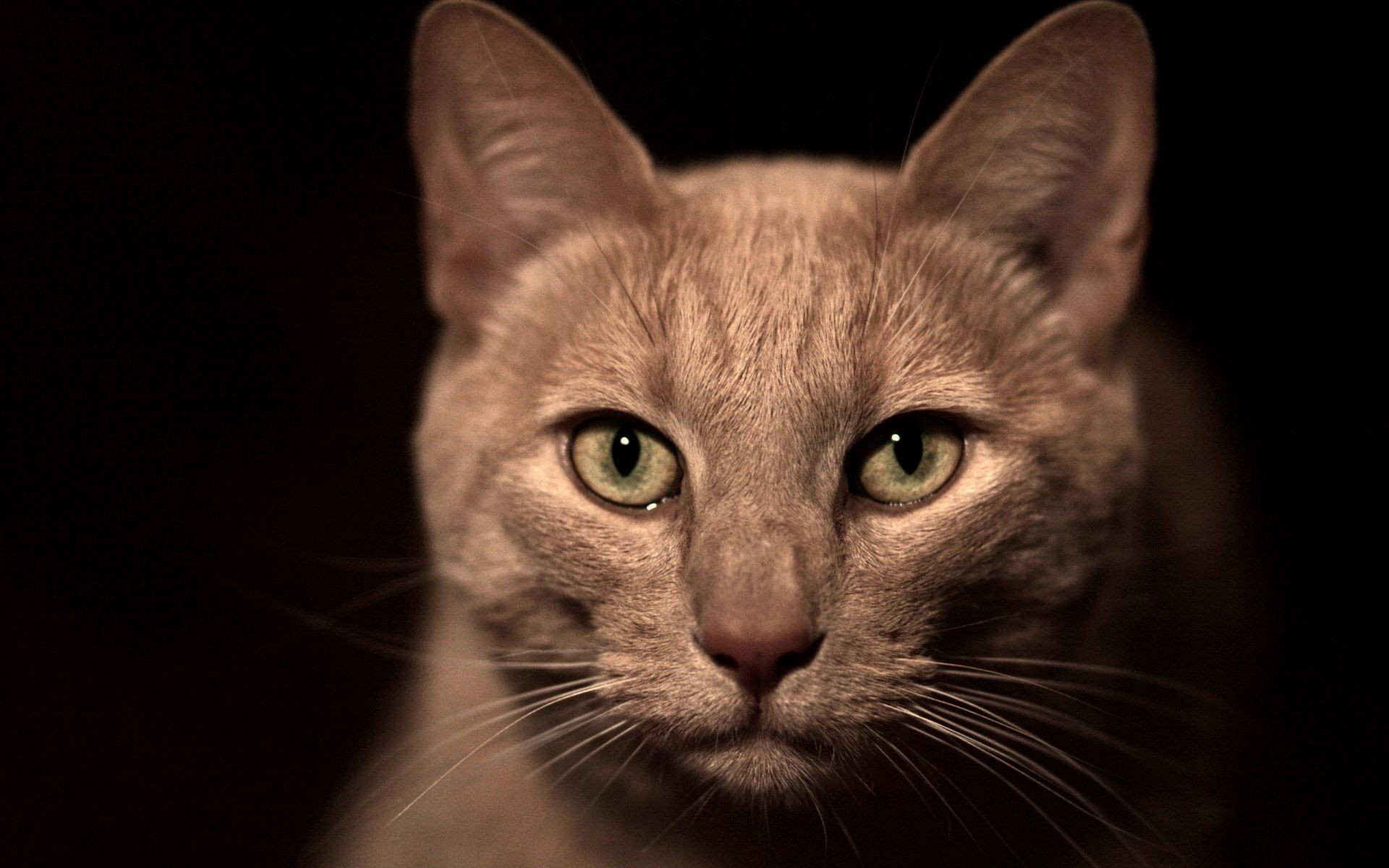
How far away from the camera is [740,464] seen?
1377mm

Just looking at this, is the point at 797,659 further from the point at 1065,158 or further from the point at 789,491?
the point at 1065,158

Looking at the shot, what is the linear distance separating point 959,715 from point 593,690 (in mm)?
463

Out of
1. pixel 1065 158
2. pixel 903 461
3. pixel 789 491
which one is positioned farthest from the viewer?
pixel 1065 158

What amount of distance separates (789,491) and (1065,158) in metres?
0.66

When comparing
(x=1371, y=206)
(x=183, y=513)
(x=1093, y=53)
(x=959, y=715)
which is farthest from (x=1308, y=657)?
(x=183, y=513)

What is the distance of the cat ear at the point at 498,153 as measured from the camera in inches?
60.1

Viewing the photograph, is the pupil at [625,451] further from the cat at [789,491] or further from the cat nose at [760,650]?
the cat nose at [760,650]

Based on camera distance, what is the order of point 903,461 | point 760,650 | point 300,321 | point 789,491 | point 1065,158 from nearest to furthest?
point 760,650
point 789,491
point 903,461
point 1065,158
point 300,321

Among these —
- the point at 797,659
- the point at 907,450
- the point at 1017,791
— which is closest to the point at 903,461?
the point at 907,450

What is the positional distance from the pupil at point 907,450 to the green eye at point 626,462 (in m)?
0.29

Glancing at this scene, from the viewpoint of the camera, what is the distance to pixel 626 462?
1497 mm

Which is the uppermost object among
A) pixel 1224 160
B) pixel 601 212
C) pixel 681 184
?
pixel 1224 160

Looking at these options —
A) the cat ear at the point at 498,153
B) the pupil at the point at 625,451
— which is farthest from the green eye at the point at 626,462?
the cat ear at the point at 498,153

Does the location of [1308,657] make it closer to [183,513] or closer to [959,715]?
[959,715]
